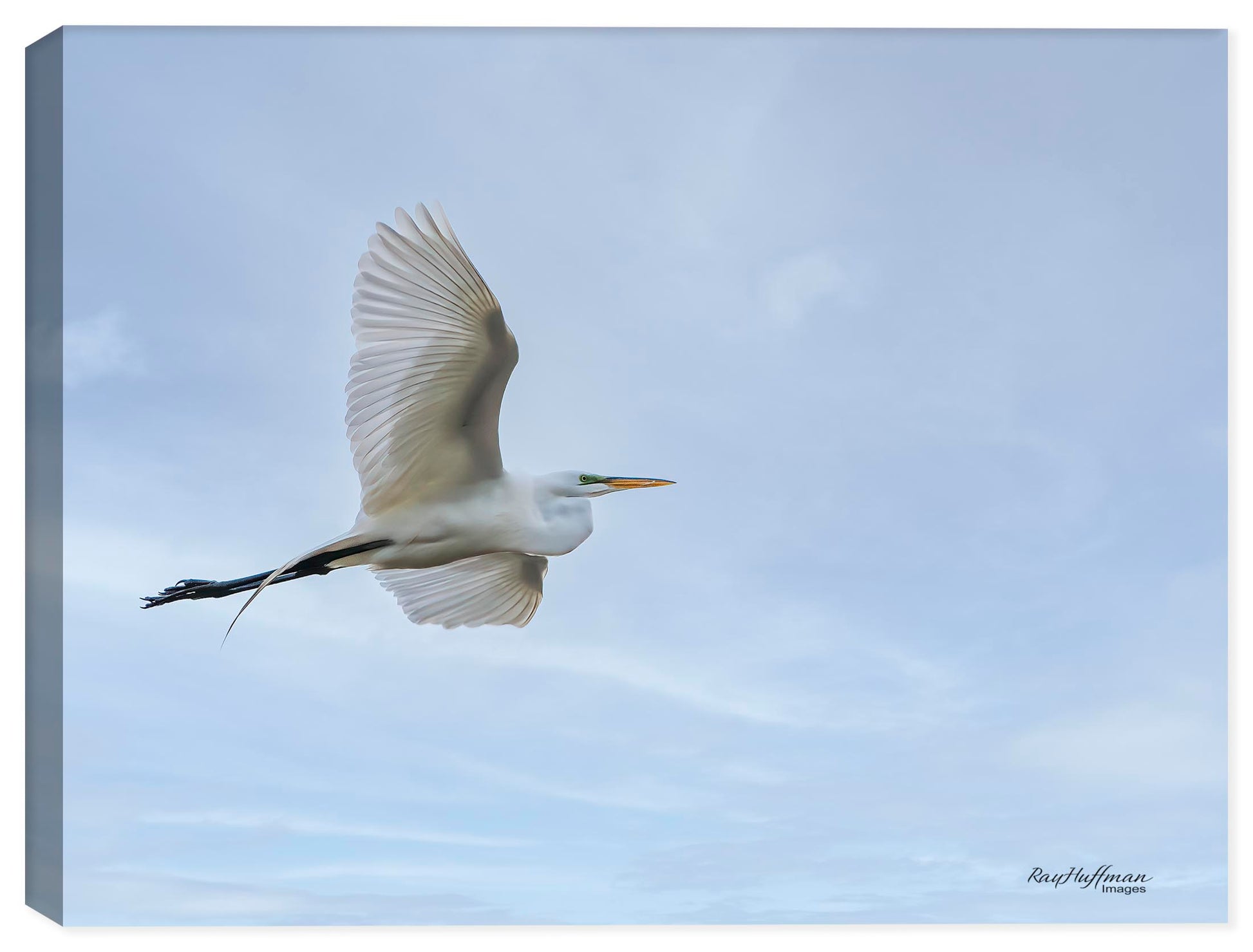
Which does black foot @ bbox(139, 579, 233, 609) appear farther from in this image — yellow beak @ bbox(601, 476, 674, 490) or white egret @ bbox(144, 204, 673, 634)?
yellow beak @ bbox(601, 476, 674, 490)

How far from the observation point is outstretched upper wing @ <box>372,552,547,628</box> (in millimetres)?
4605

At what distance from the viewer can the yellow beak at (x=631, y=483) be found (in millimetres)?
4436

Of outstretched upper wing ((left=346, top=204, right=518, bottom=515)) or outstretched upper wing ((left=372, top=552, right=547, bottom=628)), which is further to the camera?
outstretched upper wing ((left=372, top=552, right=547, bottom=628))

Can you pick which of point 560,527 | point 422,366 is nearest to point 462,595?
point 560,527

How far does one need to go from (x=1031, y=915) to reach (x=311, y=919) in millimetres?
2479

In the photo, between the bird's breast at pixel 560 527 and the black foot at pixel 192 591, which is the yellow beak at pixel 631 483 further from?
the black foot at pixel 192 591

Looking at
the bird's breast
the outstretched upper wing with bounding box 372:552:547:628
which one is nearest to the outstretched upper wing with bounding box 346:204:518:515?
the bird's breast

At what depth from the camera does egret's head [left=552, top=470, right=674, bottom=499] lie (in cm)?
437

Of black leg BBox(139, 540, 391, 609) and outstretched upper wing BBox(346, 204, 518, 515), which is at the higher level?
outstretched upper wing BBox(346, 204, 518, 515)

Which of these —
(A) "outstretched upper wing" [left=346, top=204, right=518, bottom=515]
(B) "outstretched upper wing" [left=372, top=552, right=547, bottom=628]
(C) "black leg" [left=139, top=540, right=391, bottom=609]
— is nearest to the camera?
(A) "outstretched upper wing" [left=346, top=204, right=518, bottom=515]

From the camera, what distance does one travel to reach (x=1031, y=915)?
4.76 metres

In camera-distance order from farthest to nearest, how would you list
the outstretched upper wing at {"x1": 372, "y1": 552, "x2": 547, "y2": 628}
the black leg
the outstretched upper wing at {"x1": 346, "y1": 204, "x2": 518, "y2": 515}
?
the outstretched upper wing at {"x1": 372, "y1": 552, "x2": 547, "y2": 628}, the black leg, the outstretched upper wing at {"x1": 346, "y1": 204, "x2": 518, "y2": 515}

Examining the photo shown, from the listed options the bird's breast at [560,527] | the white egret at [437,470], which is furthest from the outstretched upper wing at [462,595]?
the bird's breast at [560,527]
